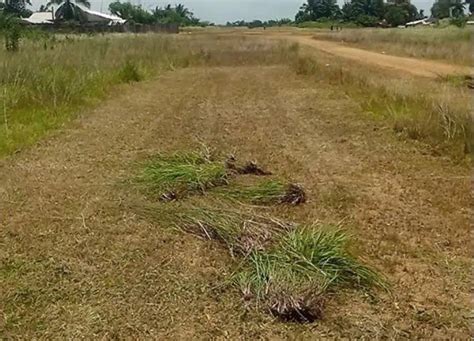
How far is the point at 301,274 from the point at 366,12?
81.2 m

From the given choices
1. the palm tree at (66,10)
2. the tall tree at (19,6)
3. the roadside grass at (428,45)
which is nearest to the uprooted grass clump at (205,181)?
the roadside grass at (428,45)

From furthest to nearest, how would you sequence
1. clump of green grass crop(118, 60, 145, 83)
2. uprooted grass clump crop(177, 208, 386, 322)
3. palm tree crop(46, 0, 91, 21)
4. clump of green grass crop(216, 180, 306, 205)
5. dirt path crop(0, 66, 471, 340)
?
1. palm tree crop(46, 0, 91, 21)
2. clump of green grass crop(118, 60, 145, 83)
3. clump of green grass crop(216, 180, 306, 205)
4. uprooted grass clump crop(177, 208, 386, 322)
5. dirt path crop(0, 66, 471, 340)

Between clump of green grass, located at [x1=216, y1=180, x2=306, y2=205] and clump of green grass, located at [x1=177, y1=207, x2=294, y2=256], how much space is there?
0.39 metres

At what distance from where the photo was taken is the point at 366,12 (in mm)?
80562

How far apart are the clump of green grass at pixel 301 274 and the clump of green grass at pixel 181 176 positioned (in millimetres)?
1377

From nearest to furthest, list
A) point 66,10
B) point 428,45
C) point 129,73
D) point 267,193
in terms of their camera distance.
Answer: point 267,193, point 129,73, point 428,45, point 66,10

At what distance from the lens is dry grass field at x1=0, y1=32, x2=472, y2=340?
10.3ft

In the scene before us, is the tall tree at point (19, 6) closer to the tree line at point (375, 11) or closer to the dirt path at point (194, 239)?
the tree line at point (375, 11)

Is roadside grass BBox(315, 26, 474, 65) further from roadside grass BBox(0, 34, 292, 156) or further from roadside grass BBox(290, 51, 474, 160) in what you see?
roadside grass BBox(290, 51, 474, 160)

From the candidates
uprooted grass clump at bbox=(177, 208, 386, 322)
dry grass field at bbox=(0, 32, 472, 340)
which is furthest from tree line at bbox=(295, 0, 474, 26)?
uprooted grass clump at bbox=(177, 208, 386, 322)

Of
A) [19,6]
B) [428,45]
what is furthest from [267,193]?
[19,6]

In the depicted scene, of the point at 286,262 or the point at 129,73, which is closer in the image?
the point at 286,262

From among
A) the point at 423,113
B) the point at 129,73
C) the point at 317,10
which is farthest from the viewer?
the point at 317,10

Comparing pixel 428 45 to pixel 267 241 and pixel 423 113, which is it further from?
pixel 267 241
